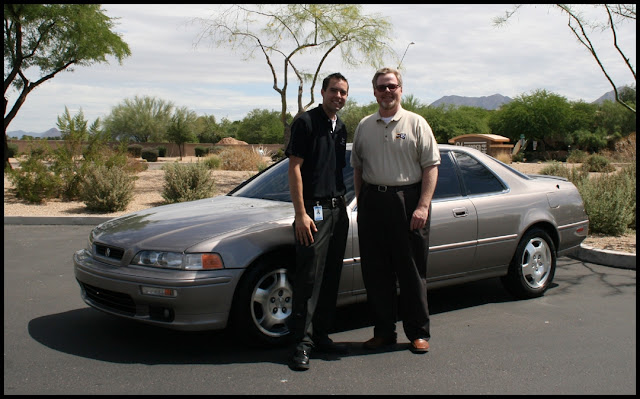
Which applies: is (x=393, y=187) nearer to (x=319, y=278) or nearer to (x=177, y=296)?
(x=319, y=278)

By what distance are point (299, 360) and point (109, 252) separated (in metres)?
1.64

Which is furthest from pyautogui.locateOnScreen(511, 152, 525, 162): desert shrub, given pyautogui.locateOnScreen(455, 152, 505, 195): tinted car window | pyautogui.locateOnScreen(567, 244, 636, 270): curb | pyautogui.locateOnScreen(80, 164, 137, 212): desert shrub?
pyautogui.locateOnScreen(455, 152, 505, 195): tinted car window

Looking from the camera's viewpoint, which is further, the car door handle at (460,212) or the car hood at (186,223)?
the car door handle at (460,212)

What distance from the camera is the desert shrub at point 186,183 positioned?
13.2m

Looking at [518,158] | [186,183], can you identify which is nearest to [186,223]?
[186,183]

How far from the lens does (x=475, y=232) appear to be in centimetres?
541

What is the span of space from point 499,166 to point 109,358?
3.98 m

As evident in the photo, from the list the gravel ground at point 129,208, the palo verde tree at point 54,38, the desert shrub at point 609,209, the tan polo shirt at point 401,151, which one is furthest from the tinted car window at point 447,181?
the palo verde tree at point 54,38

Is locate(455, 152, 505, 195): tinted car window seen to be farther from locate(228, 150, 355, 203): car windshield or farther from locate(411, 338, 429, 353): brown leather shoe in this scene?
locate(411, 338, 429, 353): brown leather shoe

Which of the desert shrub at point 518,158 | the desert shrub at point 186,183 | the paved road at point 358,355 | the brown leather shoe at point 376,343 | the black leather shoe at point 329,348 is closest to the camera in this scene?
the paved road at point 358,355

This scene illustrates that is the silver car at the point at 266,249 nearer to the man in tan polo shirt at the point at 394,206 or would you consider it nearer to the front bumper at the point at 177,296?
the front bumper at the point at 177,296

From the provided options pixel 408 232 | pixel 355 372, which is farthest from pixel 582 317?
pixel 355 372

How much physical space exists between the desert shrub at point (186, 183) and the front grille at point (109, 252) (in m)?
8.50

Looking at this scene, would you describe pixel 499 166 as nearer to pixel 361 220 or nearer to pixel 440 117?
pixel 361 220
